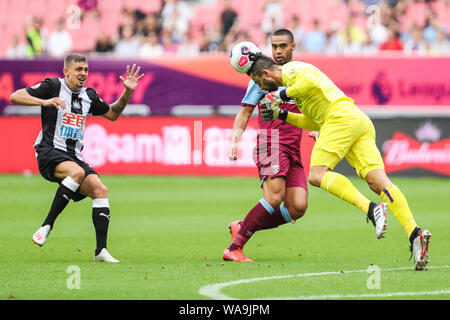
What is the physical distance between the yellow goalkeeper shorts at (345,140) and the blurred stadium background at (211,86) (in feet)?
34.5

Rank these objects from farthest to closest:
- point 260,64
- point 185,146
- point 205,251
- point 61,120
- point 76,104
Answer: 1. point 185,146
2. point 205,251
3. point 76,104
4. point 61,120
5. point 260,64

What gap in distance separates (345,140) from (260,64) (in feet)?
3.52

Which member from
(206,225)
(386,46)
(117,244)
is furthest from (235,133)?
(386,46)

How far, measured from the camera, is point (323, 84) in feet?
25.2

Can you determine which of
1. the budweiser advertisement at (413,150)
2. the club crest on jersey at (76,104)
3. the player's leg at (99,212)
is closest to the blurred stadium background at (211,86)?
the budweiser advertisement at (413,150)

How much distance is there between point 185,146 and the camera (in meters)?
19.1

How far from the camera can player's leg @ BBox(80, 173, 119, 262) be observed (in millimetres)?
8047

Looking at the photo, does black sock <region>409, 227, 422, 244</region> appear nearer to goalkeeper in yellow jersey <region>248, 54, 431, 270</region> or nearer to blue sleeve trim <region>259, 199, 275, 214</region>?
goalkeeper in yellow jersey <region>248, 54, 431, 270</region>

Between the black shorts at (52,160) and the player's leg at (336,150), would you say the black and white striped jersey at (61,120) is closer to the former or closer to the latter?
the black shorts at (52,160)

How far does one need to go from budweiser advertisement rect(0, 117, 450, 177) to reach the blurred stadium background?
23 mm

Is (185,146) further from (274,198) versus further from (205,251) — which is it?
(274,198)

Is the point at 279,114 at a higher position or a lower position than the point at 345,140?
higher

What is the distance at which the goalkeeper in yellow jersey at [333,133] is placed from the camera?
7.45 meters

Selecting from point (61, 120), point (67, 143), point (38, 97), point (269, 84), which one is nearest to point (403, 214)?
point (269, 84)
